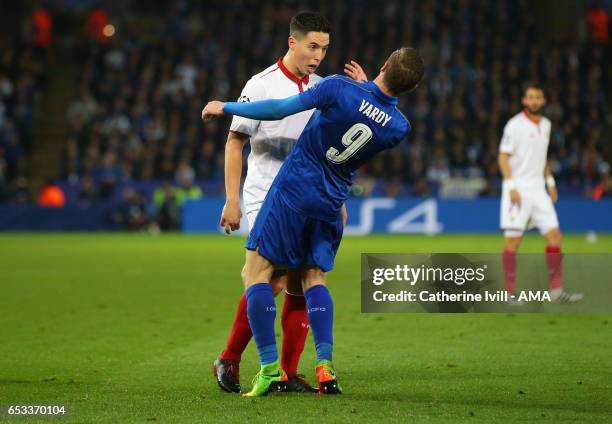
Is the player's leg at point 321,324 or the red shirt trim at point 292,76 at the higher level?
the red shirt trim at point 292,76

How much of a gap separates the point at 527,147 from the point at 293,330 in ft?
18.1

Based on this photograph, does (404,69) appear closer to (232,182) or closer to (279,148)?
(279,148)

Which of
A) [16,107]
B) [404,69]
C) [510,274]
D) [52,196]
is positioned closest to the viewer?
[404,69]

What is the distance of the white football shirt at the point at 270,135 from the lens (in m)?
6.35

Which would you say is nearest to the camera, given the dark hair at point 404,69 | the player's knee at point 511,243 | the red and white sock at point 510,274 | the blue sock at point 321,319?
the dark hair at point 404,69

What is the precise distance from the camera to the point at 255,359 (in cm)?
748

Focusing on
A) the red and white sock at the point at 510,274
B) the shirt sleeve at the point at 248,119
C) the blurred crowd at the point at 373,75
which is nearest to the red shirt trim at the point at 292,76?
the shirt sleeve at the point at 248,119

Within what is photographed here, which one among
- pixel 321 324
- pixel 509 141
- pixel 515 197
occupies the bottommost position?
pixel 321 324

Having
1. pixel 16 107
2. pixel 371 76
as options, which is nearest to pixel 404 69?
pixel 371 76

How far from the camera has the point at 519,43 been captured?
3112cm

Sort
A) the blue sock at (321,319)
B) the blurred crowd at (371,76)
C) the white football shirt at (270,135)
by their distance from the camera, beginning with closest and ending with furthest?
the blue sock at (321,319)
the white football shirt at (270,135)
the blurred crowd at (371,76)

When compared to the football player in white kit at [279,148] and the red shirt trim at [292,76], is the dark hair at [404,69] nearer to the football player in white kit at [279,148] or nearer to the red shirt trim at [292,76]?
the football player in white kit at [279,148]

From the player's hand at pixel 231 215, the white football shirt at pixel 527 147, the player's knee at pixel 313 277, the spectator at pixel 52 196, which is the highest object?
the white football shirt at pixel 527 147

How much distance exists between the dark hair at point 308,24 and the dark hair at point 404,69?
0.61 m
